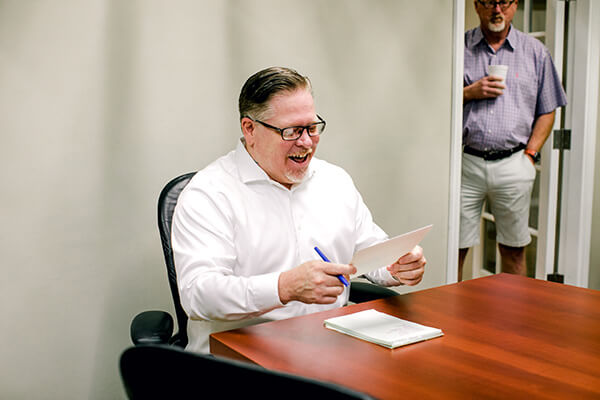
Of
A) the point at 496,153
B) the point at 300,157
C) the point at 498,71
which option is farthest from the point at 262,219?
the point at 496,153

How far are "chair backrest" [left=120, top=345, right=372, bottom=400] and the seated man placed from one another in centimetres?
83

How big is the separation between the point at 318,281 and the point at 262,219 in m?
0.44

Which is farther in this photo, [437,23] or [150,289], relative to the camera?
[437,23]

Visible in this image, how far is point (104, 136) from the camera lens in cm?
195

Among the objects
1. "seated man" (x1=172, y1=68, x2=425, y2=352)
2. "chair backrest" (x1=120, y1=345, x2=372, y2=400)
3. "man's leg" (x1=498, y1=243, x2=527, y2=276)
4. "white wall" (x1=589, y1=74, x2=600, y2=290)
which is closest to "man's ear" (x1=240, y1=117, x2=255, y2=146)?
"seated man" (x1=172, y1=68, x2=425, y2=352)

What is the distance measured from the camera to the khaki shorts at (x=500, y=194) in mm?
3184

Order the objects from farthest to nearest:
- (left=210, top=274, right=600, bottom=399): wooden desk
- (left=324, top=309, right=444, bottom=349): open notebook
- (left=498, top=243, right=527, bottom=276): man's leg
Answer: (left=498, top=243, right=527, bottom=276): man's leg
(left=324, top=309, right=444, bottom=349): open notebook
(left=210, top=274, right=600, bottom=399): wooden desk

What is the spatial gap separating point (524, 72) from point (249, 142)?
2.08 m

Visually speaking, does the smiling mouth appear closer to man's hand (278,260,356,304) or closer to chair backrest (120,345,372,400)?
man's hand (278,260,356,304)

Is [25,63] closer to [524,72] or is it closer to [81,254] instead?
[81,254]

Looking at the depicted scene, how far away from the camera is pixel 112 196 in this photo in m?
1.98

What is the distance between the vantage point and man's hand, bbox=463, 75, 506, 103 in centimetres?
300

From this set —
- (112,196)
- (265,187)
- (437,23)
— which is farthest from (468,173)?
(112,196)

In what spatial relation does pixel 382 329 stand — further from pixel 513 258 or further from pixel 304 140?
pixel 513 258
